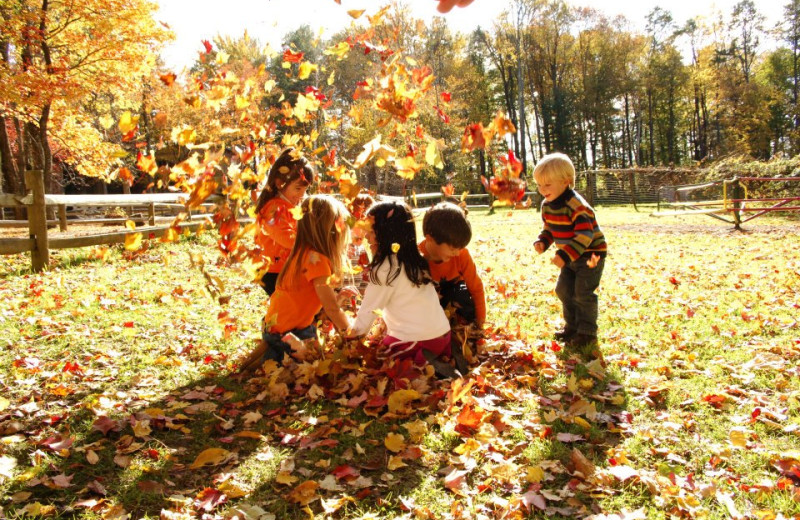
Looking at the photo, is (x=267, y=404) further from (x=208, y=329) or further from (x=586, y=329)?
(x=586, y=329)

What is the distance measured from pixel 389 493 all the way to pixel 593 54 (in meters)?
47.0

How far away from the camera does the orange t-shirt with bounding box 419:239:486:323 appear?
3855 mm

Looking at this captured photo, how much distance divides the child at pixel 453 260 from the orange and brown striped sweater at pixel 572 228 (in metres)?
0.70

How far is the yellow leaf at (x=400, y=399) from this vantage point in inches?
114

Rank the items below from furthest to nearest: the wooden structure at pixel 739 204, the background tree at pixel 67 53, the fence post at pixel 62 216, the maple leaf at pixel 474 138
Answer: the fence post at pixel 62 216, the wooden structure at pixel 739 204, the background tree at pixel 67 53, the maple leaf at pixel 474 138

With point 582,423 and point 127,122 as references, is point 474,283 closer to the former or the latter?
point 582,423

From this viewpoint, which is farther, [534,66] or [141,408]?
[534,66]

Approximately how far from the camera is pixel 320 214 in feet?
11.2

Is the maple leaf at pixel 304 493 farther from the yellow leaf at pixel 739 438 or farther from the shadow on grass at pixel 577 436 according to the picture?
the yellow leaf at pixel 739 438

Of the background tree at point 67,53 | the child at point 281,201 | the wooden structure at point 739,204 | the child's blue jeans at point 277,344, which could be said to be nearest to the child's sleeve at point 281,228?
the child at point 281,201

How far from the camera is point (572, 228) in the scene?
4.03 m

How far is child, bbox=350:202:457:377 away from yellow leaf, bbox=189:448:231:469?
108 centimetres

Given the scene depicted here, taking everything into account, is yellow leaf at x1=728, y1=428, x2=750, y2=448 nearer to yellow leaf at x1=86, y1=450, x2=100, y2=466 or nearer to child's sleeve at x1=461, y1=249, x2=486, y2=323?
child's sleeve at x1=461, y1=249, x2=486, y2=323

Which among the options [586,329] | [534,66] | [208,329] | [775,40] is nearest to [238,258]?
[208,329]
